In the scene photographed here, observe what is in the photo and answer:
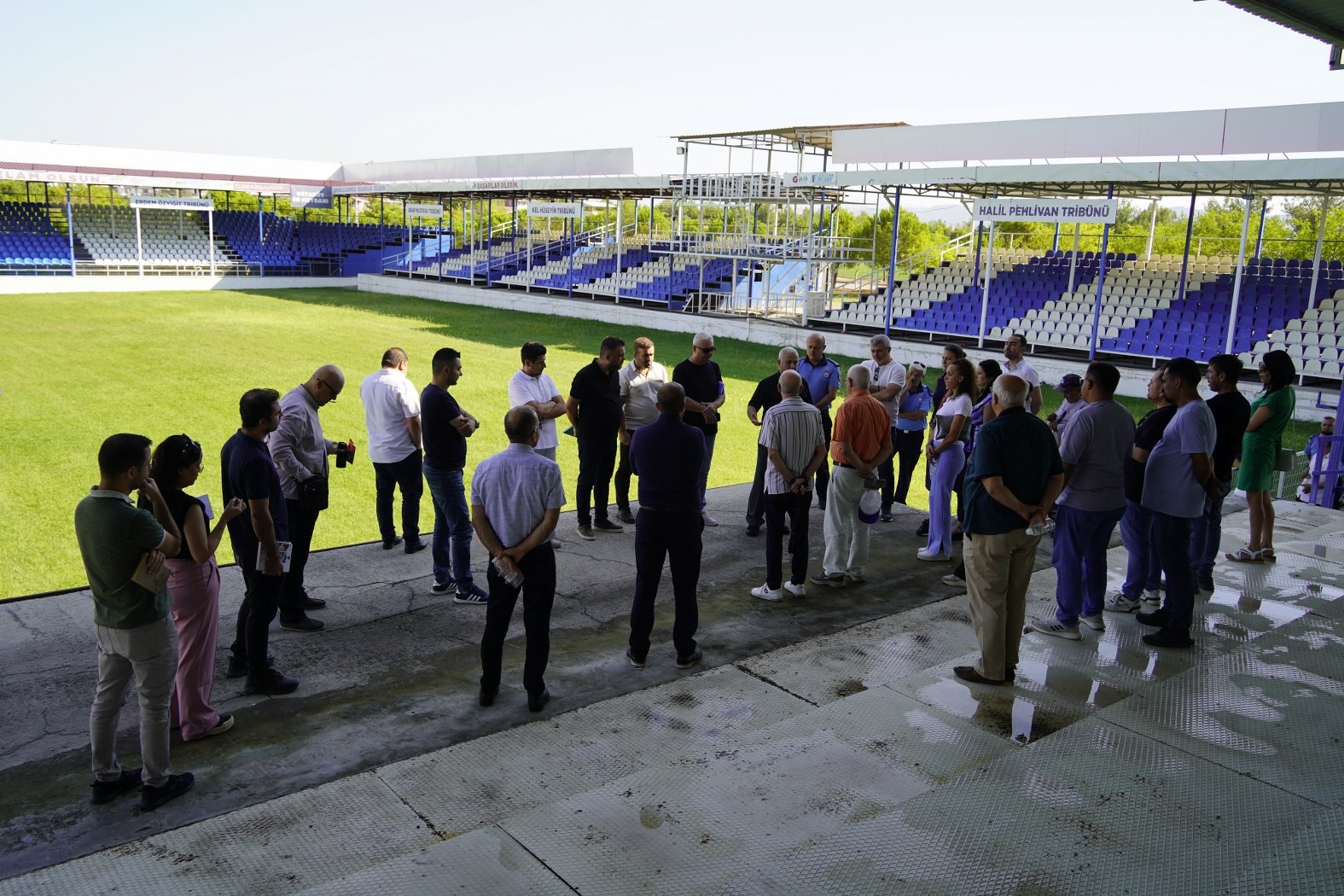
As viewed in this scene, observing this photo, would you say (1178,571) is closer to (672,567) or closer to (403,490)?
(672,567)

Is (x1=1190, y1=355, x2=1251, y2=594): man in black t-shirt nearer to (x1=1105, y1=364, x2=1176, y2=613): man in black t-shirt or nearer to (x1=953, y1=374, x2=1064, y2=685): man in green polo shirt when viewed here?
(x1=1105, y1=364, x2=1176, y2=613): man in black t-shirt

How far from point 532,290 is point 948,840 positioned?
34338 mm

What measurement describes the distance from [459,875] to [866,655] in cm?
293

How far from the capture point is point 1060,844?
3.57 m

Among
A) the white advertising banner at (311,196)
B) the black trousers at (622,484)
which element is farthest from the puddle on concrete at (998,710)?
the white advertising banner at (311,196)

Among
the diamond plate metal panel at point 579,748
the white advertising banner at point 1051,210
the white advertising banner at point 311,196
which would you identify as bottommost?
the diamond plate metal panel at point 579,748

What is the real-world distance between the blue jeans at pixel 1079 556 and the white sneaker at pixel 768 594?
1778 millimetres

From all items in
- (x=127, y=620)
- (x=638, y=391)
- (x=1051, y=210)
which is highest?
(x=1051, y=210)

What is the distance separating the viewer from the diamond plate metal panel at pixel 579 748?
12.6 ft

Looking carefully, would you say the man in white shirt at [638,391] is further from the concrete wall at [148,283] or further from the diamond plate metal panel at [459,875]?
the concrete wall at [148,283]

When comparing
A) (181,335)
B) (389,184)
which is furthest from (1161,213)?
(181,335)

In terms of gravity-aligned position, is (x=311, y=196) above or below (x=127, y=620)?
above

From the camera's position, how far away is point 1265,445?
706 cm

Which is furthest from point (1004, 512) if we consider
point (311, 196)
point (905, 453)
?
point (311, 196)
